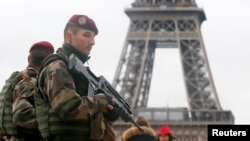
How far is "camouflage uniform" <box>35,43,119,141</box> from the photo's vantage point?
536 centimetres

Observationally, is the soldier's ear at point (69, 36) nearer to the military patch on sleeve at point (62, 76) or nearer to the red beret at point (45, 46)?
the military patch on sleeve at point (62, 76)

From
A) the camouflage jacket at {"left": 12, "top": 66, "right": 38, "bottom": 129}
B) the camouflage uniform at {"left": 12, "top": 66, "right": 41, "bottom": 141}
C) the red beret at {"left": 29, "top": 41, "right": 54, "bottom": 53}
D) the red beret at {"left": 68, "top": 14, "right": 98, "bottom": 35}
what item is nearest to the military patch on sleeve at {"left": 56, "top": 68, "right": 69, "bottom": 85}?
the red beret at {"left": 68, "top": 14, "right": 98, "bottom": 35}

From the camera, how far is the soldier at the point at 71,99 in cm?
538

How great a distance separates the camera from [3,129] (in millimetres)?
6953

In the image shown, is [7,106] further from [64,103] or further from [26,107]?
[64,103]

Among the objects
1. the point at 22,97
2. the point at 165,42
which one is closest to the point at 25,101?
the point at 22,97

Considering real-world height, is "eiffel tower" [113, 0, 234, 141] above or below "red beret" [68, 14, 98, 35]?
above

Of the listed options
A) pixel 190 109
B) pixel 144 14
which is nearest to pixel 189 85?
pixel 190 109

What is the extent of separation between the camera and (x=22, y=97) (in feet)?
21.3

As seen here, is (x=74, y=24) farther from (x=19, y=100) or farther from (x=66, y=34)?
(x=19, y=100)

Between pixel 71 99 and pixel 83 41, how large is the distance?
0.59 m

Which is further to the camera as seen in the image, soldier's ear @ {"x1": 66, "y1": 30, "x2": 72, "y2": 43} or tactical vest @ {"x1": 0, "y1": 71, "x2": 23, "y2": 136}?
tactical vest @ {"x1": 0, "y1": 71, "x2": 23, "y2": 136}

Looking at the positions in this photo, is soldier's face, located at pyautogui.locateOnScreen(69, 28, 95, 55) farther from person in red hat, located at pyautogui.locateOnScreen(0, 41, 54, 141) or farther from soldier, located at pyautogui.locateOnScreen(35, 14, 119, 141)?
person in red hat, located at pyautogui.locateOnScreen(0, 41, 54, 141)

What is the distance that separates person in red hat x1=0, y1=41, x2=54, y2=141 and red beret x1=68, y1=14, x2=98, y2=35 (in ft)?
2.84
